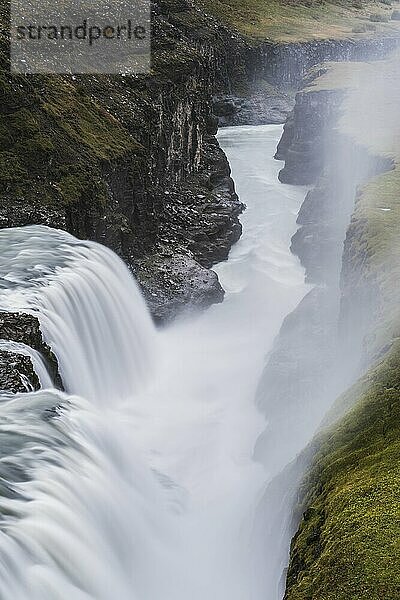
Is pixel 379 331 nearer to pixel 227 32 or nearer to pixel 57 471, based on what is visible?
pixel 57 471

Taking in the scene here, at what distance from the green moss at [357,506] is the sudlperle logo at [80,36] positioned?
19996mm

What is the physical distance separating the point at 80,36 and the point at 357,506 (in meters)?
29.3

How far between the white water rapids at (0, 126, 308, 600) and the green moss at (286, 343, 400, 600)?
3.08 meters

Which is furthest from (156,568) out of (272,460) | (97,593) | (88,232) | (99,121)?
(99,121)

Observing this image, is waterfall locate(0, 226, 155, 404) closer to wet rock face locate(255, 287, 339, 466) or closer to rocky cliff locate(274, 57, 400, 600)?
wet rock face locate(255, 287, 339, 466)

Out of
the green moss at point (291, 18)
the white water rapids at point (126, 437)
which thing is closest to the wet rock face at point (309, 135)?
the white water rapids at point (126, 437)

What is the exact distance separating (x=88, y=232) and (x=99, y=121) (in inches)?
263

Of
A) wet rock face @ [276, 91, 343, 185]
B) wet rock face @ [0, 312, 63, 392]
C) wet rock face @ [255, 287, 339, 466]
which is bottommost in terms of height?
wet rock face @ [276, 91, 343, 185]

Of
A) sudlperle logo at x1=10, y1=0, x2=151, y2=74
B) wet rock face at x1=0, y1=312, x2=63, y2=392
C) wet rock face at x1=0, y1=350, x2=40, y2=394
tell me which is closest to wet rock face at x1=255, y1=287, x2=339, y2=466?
wet rock face at x1=0, y1=312, x2=63, y2=392

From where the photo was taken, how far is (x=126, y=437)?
17594 mm

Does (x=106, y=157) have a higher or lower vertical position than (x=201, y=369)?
higher

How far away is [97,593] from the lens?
11.6 metres

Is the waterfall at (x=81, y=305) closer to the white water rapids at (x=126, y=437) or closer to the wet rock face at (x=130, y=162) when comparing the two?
the white water rapids at (x=126, y=437)

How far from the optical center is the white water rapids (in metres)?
12.0
